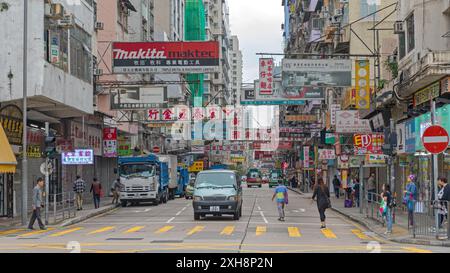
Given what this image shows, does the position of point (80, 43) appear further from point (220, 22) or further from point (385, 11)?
point (220, 22)

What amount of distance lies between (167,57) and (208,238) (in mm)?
17323

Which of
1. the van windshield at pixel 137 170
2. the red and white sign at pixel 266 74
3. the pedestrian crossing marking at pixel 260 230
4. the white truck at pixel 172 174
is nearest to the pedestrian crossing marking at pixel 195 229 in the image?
the pedestrian crossing marking at pixel 260 230

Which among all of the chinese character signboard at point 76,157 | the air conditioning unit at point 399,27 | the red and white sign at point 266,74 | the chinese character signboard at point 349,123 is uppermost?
the air conditioning unit at point 399,27

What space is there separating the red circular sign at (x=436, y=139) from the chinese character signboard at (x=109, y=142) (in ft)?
117

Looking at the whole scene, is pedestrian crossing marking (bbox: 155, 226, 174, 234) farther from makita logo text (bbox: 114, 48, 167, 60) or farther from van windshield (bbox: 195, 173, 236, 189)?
makita logo text (bbox: 114, 48, 167, 60)

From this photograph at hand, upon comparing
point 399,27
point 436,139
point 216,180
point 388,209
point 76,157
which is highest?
point 399,27

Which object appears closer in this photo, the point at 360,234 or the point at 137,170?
the point at 360,234

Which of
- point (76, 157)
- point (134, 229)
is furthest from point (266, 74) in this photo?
point (134, 229)

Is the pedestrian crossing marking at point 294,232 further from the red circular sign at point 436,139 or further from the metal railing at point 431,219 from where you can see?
the red circular sign at point 436,139

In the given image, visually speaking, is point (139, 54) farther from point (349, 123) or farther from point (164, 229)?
point (164, 229)

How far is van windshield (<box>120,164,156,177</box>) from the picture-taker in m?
44.2

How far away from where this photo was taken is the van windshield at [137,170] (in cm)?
4422

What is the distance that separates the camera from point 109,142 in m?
53.6
